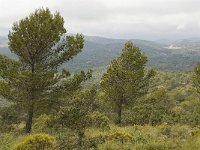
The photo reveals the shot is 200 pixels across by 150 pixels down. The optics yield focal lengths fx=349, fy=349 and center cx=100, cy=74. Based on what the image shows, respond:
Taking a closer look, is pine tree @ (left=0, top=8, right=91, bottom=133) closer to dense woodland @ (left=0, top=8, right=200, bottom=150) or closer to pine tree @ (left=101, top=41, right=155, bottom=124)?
dense woodland @ (left=0, top=8, right=200, bottom=150)

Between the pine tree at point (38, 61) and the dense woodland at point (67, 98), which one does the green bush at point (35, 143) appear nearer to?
the dense woodland at point (67, 98)

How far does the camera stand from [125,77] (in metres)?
31.0

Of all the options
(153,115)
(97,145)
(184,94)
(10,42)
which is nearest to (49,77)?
(10,42)

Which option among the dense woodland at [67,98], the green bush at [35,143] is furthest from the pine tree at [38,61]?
the green bush at [35,143]

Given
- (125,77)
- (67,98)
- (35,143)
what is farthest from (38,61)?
(125,77)

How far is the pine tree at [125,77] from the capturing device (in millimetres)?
31141

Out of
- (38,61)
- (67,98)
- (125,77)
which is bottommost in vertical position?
(67,98)

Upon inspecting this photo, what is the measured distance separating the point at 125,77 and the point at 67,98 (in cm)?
843

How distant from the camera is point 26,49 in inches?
877

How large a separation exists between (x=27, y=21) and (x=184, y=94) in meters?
88.6

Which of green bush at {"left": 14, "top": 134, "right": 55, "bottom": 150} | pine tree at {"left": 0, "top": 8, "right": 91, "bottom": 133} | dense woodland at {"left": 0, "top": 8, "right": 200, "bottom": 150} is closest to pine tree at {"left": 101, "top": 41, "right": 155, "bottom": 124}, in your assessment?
dense woodland at {"left": 0, "top": 8, "right": 200, "bottom": 150}

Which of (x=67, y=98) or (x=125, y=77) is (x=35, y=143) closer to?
(x=67, y=98)

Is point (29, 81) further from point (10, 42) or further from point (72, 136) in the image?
point (72, 136)

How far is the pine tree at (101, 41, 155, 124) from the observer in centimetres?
3114
